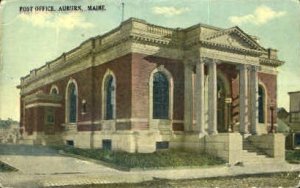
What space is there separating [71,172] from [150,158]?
3071mm

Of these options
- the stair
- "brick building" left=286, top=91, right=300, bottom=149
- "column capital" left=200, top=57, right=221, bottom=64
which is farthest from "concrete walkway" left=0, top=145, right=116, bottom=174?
"brick building" left=286, top=91, right=300, bottom=149

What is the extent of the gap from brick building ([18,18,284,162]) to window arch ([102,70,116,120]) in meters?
0.04

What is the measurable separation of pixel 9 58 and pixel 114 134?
19.5ft

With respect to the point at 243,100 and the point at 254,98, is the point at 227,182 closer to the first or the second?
the point at 243,100

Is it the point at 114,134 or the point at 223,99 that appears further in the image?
the point at 223,99

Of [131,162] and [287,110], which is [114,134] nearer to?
[131,162]

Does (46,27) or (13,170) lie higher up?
(46,27)

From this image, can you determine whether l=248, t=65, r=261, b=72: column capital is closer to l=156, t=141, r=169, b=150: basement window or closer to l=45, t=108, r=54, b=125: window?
l=156, t=141, r=169, b=150: basement window

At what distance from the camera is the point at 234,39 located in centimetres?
1855

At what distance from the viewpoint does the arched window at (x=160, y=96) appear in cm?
1812

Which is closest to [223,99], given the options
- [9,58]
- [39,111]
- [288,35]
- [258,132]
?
[258,132]

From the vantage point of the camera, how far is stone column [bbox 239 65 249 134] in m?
19.6

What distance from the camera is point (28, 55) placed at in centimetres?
1337

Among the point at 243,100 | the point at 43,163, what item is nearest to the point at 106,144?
the point at 43,163
